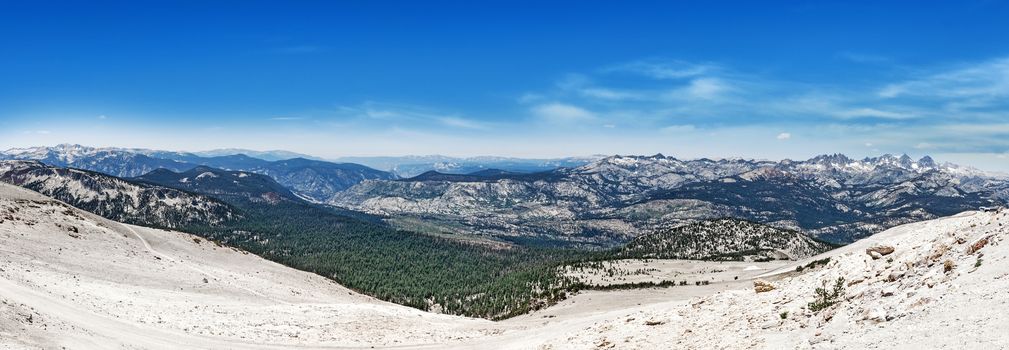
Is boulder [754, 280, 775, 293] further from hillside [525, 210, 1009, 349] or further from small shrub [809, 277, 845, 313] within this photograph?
small shrub [809, 277, 845, 313]

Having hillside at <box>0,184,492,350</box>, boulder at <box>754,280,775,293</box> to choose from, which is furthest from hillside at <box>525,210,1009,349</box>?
hillside at <box>0,184,492,350</box>

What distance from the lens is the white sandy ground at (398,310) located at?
2444 centimetres

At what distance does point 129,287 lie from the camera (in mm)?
69312

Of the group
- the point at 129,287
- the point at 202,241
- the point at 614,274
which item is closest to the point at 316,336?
the point at 129,287

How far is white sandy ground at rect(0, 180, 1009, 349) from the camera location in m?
24.4

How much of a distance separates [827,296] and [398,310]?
2316 inches

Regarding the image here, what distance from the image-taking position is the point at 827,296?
30078mm

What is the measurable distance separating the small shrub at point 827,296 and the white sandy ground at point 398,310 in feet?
2.17

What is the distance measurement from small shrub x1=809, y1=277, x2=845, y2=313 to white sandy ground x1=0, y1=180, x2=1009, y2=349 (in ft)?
2.17

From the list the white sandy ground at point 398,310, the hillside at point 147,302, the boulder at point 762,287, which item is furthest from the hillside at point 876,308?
the hillside at point 147,302

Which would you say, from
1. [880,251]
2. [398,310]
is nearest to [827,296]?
[880,251]

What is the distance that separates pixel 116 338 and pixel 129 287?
106 ft

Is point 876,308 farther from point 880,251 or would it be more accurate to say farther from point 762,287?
point 762,287

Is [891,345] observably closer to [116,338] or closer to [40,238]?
[116,338]
